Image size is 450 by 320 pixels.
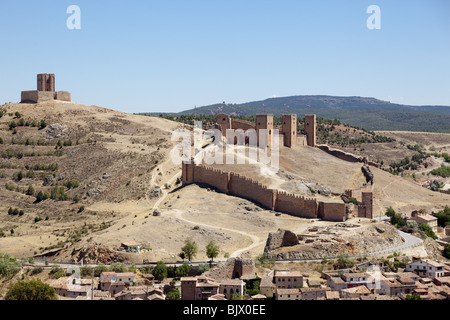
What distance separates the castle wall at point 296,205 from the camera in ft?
193

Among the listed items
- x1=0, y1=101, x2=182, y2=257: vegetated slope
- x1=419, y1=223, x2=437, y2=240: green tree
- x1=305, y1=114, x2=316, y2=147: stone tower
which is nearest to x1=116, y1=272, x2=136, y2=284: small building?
x1=0, y1=101, x2=182, y2=257: vegetated slope

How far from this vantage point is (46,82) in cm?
10275

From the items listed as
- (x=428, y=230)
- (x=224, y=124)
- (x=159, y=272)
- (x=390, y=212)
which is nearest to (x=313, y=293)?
(x=159, y=272)

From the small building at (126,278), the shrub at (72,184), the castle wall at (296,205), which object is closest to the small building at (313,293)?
the small building at (126,278)

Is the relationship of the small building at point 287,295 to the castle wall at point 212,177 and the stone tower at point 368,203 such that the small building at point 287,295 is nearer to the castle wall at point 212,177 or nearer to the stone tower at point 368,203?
the stone tower at point 368,203

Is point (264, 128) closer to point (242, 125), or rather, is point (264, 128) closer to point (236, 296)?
point (242, 125)

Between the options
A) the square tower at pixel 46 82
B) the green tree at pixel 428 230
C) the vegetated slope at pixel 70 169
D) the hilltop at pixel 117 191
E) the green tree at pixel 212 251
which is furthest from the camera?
the square tower at pixel 46 82

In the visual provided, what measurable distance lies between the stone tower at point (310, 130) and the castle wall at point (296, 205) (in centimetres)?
2222

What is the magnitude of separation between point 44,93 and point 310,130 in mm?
39653

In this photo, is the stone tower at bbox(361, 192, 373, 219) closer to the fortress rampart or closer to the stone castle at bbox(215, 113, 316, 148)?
the fortress rampart

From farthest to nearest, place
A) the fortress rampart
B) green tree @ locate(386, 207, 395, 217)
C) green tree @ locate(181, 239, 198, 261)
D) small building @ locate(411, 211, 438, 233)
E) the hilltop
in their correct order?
1. green tree @ locate(386, 207, 395, 217)
2. small building @ locate(411, 211, 438, 233)
3. the fortress rampart
4. the hilltop
5. green tree @ locate(181, 239, 198, 261)

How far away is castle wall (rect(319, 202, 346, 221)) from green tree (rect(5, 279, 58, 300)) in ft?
89.0

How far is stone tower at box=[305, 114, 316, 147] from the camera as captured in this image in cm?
8206
